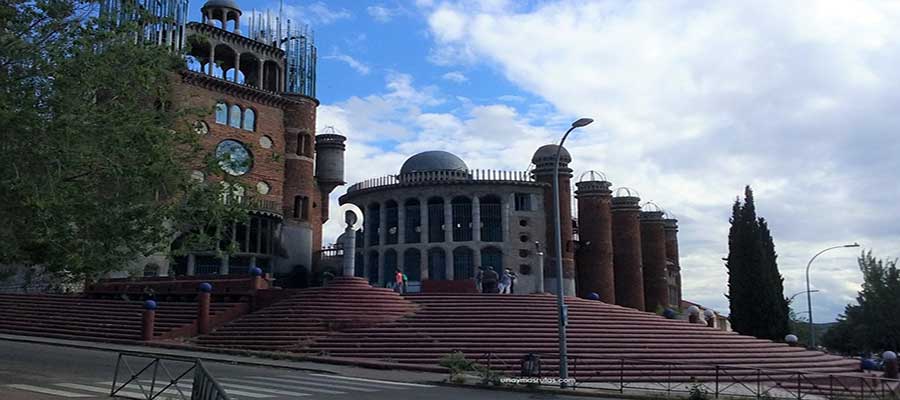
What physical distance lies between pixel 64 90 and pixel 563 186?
4241 centimetres

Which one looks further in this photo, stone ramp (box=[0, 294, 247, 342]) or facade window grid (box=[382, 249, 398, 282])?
facade window grid (box=[382, 249, 398, 282])

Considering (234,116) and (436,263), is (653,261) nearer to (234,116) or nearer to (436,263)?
(436,263)

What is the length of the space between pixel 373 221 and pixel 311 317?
28.1 m

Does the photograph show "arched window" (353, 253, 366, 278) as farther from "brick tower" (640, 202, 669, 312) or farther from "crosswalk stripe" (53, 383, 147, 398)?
"crosswalk stripe" (53, 383, 147, 398)

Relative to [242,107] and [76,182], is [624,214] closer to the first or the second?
[242,107]

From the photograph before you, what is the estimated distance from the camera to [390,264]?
53719 mm

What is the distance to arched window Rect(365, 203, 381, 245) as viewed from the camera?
55166 mm

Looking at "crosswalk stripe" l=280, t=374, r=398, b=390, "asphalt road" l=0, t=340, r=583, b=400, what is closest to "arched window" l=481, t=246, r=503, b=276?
"asphalt road" l=0, t=340, r=583, b=400

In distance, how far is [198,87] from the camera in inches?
1804

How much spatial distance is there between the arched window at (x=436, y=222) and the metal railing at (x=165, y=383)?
3132 centimetres

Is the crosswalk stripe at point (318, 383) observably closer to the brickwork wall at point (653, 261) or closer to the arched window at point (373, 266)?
the arched window at point (373, 266)

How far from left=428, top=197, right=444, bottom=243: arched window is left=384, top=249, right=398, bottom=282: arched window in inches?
129

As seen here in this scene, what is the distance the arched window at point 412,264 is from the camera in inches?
2055

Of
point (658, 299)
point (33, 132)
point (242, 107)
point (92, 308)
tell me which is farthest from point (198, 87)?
point (658, 299)
